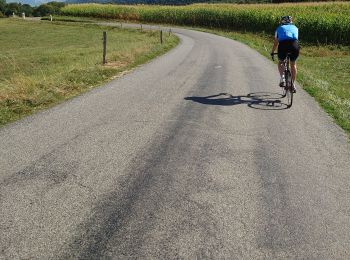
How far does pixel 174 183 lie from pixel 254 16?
43.8 meters

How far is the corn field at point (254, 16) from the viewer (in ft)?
114

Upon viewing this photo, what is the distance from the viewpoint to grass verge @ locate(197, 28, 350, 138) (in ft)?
31.6

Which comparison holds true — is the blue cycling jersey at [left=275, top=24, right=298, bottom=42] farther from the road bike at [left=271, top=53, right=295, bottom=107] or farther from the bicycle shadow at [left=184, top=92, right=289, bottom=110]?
the bicycle shadow at [left=184, top=92, right=289, bottom=110]

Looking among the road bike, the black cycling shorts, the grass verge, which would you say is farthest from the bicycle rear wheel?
the grass verge

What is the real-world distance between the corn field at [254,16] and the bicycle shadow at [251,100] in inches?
1042

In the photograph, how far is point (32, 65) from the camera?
68.6 ft

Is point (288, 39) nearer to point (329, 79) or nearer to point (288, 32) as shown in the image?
point (288, 32)

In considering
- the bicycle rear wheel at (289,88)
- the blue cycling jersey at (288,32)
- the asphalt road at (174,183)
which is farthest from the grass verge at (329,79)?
the blue cycling jersey at (288,32)

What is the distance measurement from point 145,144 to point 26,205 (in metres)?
2.63

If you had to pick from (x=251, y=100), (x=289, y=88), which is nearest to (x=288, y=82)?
(x=289, y=88)

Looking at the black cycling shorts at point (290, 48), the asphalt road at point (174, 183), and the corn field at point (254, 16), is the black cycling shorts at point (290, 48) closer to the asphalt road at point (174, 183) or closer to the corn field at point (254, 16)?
the asphalt road at point (174, 183)

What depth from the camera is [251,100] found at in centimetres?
1041

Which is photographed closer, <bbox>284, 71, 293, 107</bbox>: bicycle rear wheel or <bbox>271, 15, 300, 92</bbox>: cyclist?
<bbox>271, 15, 300, 92</bbox>: cyclist

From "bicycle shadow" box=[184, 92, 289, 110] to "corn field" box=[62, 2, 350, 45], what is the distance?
26.5 m
